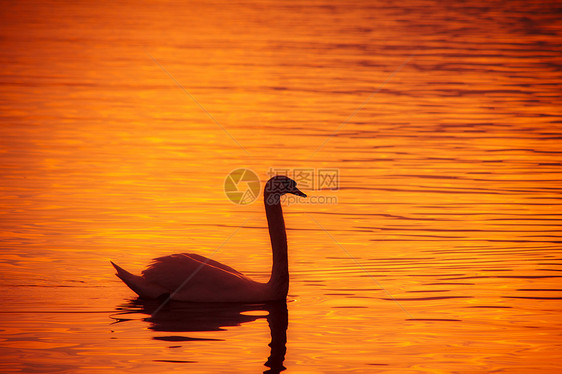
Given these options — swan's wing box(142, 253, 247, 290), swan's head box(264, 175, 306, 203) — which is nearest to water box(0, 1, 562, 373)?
swan's wing box(142, 253, 247, 290)

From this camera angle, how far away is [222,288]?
1160cm

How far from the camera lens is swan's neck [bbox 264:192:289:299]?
38.4 ft

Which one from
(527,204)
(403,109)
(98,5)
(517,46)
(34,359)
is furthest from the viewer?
(98,5)

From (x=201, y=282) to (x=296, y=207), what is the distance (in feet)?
18.5

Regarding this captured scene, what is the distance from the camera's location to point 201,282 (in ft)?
38.0

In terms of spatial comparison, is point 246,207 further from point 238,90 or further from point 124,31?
point 124,31

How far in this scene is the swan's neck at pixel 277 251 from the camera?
1172 cm

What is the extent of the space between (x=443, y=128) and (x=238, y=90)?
8.01 meters

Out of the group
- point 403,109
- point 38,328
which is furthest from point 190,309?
point 403,109
